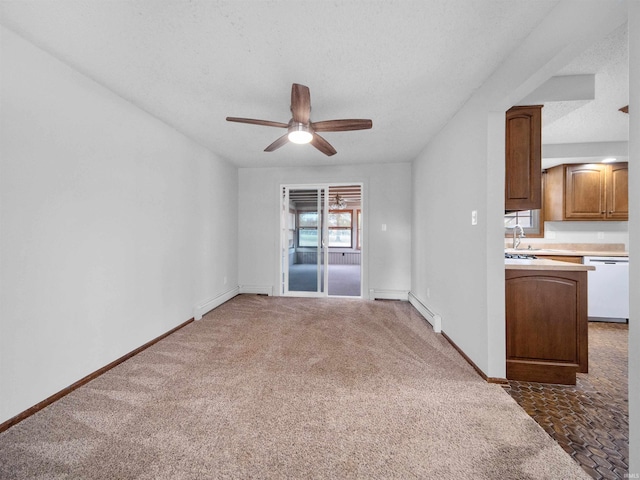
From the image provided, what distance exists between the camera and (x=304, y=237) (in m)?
5.46

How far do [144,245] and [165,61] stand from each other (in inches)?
65.5

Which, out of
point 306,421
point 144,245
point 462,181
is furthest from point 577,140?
point 144,245

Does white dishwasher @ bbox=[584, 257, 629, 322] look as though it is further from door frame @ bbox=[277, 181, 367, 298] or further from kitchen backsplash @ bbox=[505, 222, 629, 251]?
door frame @ bbox=[277, 181, 367, 298]

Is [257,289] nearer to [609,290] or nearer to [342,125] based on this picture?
[342,125]

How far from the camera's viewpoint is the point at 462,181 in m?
2.47

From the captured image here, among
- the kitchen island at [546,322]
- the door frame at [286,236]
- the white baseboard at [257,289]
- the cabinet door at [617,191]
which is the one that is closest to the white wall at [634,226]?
the kitchen island at [546,322]

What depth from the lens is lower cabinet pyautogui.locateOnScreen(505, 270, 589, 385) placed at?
2.03m

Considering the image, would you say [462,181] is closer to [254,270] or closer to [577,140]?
[577,140]

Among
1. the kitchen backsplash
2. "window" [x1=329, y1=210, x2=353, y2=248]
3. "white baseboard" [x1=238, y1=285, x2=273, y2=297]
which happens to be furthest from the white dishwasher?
"window" [x1=329, y1=210, x2=353, y2=248]

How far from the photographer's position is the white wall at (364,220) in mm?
4566

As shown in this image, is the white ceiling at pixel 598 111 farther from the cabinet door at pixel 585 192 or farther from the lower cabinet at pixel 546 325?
the lower cabinet at pixel 546 325

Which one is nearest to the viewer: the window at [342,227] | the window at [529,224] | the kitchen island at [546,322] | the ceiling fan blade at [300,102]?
the ceiling fan blade at [300,102]

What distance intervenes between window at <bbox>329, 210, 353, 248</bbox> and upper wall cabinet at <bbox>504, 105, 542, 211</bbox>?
7.09 m

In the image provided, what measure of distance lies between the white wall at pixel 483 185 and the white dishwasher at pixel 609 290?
7.37 ft
